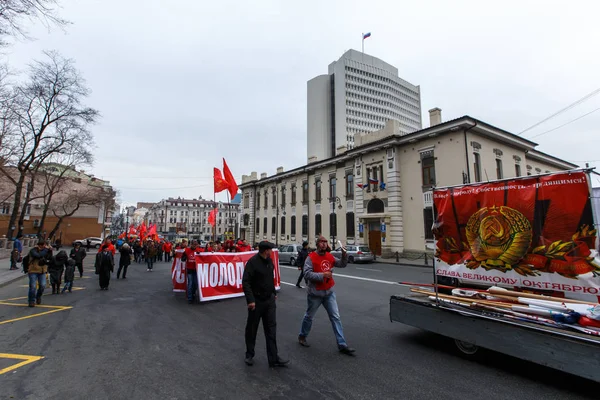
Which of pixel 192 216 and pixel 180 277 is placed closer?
pixel 180 277

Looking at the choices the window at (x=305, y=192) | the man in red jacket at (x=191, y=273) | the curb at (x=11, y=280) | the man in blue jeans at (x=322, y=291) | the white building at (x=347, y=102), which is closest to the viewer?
the man in blue jeans at (x=322, y=291)

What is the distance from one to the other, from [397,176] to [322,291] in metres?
22.9

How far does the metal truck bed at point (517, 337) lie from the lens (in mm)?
3334

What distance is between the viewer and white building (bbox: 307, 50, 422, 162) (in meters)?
103

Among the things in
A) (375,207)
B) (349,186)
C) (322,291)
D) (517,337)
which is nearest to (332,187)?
(349,186)

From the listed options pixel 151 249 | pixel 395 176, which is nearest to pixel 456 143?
pixel 395 176

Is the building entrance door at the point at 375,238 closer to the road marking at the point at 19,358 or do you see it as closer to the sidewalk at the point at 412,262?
the sidewalk at the point at 412,262

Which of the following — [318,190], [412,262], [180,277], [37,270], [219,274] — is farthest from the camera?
[318,190]

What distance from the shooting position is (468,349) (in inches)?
182

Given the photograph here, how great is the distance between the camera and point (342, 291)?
10.5m

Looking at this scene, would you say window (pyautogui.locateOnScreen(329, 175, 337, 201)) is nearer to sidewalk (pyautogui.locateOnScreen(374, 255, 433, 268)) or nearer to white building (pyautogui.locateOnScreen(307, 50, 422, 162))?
sidewalk (pyautogui.locateOnScreen(374, 255, 433, 268))

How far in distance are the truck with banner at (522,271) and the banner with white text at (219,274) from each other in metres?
4.97

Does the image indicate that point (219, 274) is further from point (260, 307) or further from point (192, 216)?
point (192, 216)

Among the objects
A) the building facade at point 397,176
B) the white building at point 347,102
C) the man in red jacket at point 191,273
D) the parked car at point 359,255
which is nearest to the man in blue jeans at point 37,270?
the man in red jacket at point 191,273
